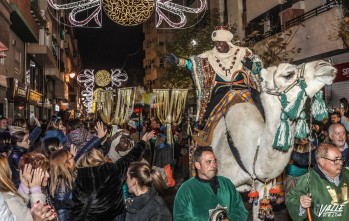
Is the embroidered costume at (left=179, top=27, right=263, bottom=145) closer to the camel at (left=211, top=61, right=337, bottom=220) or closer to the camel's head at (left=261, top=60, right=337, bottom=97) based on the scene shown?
the camel at (left=211, top=61, right=337, bottom=220)

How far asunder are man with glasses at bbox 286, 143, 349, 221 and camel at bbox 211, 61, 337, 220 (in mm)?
1128

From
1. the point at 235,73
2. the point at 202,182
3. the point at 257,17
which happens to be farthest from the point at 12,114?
the point at 202,182

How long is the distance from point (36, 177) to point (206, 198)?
1626mm

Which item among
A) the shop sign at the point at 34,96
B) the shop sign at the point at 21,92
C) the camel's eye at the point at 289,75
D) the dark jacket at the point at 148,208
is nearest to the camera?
the dark jacket at the point at 148,208

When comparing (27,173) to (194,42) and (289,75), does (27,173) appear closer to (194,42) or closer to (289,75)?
(289,75)

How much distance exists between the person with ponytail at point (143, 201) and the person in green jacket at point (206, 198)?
22.3 inches

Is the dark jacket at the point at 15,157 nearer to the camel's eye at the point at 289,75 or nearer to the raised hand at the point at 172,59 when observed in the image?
the raised hand at the point at 172,59

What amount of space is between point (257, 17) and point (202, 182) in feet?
89.1

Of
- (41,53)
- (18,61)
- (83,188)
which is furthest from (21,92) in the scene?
(83,188)

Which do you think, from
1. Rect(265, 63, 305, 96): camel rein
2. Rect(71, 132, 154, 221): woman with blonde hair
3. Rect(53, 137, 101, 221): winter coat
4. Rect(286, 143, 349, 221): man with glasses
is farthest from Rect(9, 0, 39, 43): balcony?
Rect(286, 143, 349, 221): man with glasses

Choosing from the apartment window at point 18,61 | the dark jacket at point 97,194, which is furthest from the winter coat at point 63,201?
the apartment window at point 18,61

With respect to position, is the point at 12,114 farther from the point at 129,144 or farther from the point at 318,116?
the point at 318,116

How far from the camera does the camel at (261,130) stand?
5.45 meters

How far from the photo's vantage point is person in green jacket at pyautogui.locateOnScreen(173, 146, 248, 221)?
168 inches
